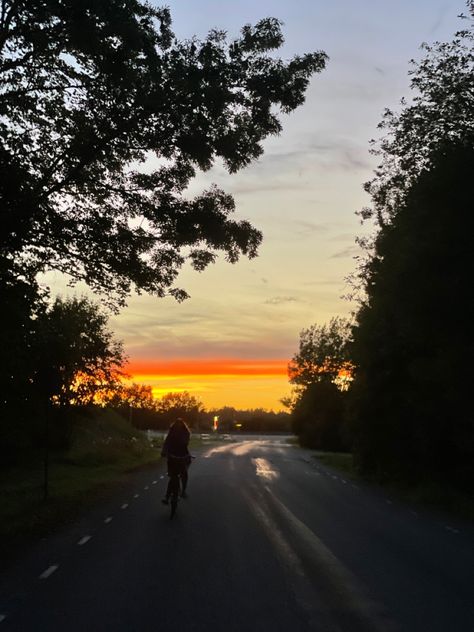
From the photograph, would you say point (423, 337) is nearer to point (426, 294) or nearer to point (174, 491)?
point (426, 294)

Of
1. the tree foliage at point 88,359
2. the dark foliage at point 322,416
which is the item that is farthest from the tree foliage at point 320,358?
the tree foliage at point 88,359

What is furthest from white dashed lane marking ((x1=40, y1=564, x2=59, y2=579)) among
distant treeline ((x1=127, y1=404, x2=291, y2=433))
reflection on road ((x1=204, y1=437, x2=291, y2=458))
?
distant treeline ((x1=127, y1=404, x2=291, y2=433))

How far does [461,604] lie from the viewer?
692 centimetres

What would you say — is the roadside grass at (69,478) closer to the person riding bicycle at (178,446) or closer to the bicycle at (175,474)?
the bicycle at (175,474)

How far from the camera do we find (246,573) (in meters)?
8.31

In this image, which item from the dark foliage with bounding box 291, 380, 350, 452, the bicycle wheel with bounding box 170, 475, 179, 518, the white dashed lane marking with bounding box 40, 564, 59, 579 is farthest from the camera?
the dark foliage with bounding box 291, 380, 350, 452

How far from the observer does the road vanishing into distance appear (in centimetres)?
625

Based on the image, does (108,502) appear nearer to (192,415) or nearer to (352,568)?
(352,568)

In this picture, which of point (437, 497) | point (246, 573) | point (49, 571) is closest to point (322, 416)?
point (437, 497)

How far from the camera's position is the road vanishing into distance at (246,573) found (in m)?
6.25

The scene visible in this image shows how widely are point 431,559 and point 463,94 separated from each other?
13132mm

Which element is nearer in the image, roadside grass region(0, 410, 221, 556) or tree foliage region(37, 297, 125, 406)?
roadside grass region(0, 410, 221, 556)

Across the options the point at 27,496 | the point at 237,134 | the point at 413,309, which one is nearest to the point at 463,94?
the point at 413,309

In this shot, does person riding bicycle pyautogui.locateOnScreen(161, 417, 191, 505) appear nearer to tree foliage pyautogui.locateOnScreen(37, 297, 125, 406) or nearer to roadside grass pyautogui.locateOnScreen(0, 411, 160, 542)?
roadside grass pyautogui.locateOnScreen(0, 411, 160, 542)
